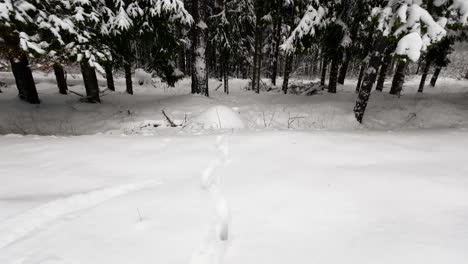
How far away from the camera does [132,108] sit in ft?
30.5

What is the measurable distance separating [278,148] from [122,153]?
2343 mm

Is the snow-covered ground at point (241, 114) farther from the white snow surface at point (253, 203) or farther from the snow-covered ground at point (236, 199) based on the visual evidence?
the white snow surface at point (253, 203)

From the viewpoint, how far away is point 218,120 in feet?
22.0

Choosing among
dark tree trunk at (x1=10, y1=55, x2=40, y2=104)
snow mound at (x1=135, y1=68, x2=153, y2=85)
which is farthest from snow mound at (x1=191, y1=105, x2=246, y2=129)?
snow mound at (x1=135, y1=68, x2=153, y2=85)

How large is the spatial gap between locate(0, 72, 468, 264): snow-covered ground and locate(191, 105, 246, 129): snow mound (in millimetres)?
1847

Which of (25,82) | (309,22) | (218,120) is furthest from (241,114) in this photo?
(25,82)

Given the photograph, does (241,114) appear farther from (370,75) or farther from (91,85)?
(91,85)

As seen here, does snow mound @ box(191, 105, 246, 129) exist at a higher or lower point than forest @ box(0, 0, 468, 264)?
lower

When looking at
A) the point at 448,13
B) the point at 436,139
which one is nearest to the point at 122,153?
the point at 436,139

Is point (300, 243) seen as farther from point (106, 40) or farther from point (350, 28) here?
point (350, 28)

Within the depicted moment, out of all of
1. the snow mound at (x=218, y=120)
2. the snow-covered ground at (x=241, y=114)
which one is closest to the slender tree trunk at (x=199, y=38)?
the snow-covered ground at (x=241, y=114)

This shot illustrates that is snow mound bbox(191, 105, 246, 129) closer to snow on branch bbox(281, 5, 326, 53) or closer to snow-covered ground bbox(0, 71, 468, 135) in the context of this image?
snow-covered ground bbox(0, 71, 468, 135)

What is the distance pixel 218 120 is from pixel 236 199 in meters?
4.36

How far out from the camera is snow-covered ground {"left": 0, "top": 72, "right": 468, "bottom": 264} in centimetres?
181
